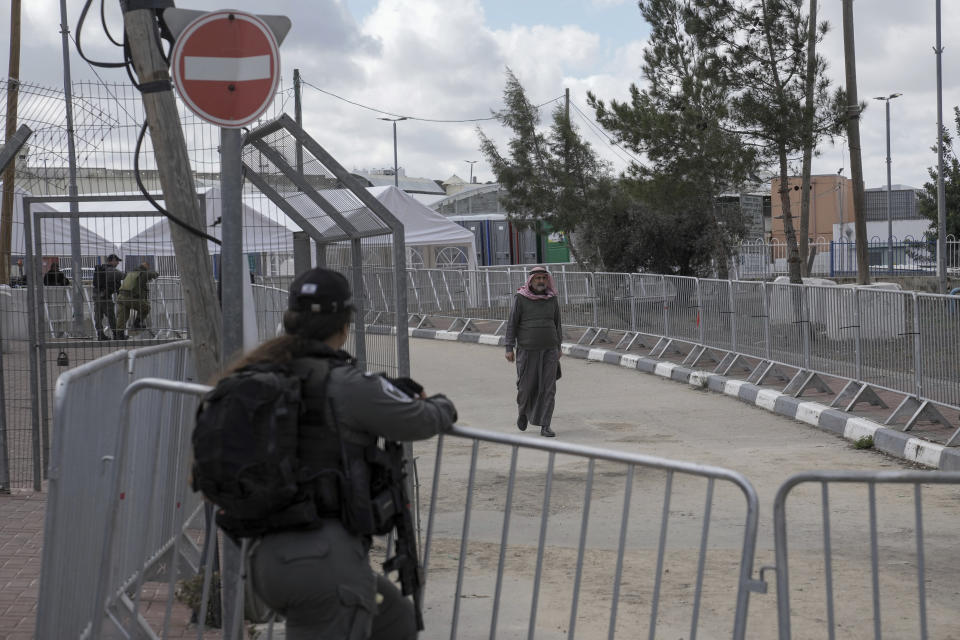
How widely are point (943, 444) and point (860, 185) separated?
12235 millimetres

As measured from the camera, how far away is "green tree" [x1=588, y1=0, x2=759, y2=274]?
2188 cm

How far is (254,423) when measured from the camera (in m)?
3.06

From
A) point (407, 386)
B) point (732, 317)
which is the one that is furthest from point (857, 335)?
point (407, 386)

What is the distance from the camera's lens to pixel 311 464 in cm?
319

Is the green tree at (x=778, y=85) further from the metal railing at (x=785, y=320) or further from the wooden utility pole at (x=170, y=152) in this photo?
the wooden utility pole at (x=170, y=152)

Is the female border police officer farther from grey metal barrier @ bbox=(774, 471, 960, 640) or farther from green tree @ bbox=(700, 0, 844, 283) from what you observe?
green tree @ bbox=(700, 0, 844, 283)

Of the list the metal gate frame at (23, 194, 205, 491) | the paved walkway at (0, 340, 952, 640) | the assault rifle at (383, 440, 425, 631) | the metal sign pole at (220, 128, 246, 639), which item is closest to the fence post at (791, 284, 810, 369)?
the paved walkway at (0, 340, 952, 640)

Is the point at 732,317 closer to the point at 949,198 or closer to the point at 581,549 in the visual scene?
the point at 581,549

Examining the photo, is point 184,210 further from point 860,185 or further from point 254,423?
point 860,185

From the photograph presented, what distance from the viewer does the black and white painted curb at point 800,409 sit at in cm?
985

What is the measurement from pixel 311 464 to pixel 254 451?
0.20 metres

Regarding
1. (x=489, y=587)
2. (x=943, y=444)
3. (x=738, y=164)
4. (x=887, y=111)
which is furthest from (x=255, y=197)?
(x=887, y=111)

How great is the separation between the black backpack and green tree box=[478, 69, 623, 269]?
87.8 ft

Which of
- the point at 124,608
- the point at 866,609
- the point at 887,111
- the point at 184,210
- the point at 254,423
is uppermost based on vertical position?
the point at 887,111
